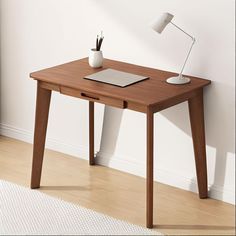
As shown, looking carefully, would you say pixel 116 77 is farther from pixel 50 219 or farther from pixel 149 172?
pixel 50 219

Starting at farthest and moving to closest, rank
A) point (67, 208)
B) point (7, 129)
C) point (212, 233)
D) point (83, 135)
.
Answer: point (7, 129)
point (83, 135)
point (67, 208)
point (212, 233)

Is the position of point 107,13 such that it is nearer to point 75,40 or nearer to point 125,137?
point 75,40

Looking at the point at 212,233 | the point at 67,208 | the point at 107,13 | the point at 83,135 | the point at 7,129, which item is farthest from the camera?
the point at 7,129

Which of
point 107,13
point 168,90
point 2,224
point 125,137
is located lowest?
point 2,224

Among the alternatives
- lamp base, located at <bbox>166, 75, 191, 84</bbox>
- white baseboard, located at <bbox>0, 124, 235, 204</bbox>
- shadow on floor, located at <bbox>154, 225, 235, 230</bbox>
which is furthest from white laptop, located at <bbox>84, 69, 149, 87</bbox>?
shadow on floor, located at <bbox>154, 225, 235, 230</bbox>

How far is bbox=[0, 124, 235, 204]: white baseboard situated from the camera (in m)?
4.01

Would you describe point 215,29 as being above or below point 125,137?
above

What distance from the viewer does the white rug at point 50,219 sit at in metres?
3.62

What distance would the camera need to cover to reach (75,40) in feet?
14.5

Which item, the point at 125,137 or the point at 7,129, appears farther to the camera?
the point at 7,129

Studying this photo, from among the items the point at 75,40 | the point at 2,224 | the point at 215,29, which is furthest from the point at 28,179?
the point at 215,29

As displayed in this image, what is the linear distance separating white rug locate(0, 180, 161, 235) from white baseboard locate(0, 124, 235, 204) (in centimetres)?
55

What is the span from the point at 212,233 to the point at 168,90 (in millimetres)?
767

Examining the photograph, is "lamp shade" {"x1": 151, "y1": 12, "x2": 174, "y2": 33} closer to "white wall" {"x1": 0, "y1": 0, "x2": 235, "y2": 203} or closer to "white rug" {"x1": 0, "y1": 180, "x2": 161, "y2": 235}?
"white wall" {"x1": 0, "y1": 0, "x2": 235, "y2": 203}
